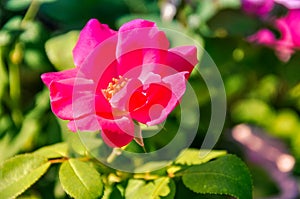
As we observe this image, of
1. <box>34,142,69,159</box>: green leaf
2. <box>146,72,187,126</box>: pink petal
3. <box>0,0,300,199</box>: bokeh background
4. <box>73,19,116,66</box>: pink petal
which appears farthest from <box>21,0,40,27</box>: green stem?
<box>146,72,187,126</box>: pink petal

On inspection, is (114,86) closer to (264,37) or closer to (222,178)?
(222,178)

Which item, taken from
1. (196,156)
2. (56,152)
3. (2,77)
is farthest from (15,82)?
(196,156)

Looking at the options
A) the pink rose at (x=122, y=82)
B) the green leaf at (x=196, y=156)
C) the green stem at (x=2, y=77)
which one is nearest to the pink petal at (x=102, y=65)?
the pink rose at (x=122, y=82)

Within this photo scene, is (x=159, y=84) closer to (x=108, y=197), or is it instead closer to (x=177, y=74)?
(x=177, y=74)

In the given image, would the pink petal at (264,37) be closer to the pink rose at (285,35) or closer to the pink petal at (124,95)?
the pink rose at (285,35)

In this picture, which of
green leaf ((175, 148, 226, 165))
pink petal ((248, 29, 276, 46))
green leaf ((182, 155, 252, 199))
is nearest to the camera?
green leaf ((182, 155, 252, 199))

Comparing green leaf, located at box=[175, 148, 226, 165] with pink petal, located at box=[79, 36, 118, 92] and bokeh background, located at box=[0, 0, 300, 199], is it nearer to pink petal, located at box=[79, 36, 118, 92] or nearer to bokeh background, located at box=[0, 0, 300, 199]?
bokeh background, located at box=[0, 0, 300, 199]
